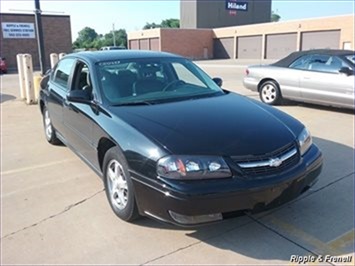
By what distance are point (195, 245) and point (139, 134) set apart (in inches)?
41.5

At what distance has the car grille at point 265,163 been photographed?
9.64ft

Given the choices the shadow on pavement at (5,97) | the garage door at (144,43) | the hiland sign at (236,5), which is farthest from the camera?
the hiland sign at (236,5)

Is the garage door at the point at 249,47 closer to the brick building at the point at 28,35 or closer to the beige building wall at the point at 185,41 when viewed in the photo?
the beige building wall at the point at 185,41

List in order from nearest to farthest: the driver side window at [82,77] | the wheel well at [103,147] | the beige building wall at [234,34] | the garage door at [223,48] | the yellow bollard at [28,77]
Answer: the wheel well at [103,147] → the driver side window at [82,77] → the yellow bollard at [28,77] → the beige building wall at [234,34] → the garage door at [223,48]

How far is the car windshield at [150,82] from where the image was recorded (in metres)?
4.02

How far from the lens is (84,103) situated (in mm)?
4191

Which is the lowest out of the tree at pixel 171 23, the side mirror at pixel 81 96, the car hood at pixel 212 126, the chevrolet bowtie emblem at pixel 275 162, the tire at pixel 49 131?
the tire at pixel 49 131

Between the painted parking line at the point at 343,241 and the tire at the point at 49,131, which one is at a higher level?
the tire at the point at 49,131

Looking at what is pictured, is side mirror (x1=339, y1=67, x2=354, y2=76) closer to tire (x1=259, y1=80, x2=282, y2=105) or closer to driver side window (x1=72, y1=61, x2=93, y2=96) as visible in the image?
tire (x1=259, y1=80, x2=282, y2=105)

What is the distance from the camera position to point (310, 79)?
8.38 meters

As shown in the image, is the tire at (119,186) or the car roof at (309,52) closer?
the tire at (119,186)

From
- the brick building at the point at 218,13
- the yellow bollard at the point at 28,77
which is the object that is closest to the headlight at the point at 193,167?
the yellow bollard at the point at 28,77

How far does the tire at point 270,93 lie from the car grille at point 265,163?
6.29 metres

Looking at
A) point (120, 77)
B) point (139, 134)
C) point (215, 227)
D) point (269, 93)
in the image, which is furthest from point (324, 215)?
point (269, 93)
